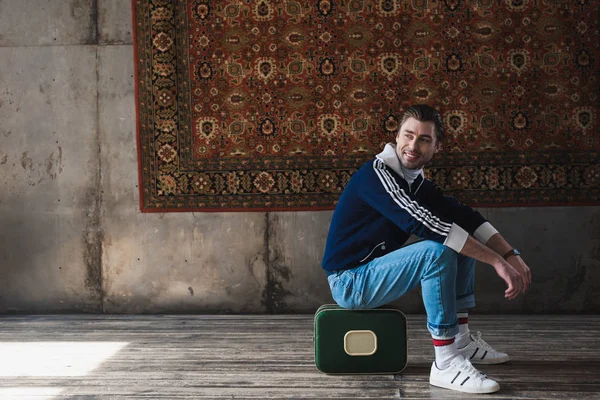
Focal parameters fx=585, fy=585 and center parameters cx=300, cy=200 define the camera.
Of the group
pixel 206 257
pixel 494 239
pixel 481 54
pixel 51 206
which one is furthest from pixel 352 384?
pixel 51 206

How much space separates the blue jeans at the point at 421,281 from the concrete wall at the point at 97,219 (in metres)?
1.46

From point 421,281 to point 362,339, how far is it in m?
0.42

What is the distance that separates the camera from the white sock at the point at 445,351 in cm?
255

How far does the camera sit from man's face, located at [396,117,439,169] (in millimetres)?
2645

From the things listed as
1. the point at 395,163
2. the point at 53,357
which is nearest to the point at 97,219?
the point at 53,357

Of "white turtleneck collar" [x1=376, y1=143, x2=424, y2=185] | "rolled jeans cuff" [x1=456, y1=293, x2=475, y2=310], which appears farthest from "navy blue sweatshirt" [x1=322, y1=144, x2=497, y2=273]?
"rolled jeans cuff" [x1=456, y1=293, x2=475, y2=310]

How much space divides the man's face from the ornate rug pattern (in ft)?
4.66

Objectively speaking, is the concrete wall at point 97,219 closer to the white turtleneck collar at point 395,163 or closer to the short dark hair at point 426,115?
the white turtleneck collar at point 395,163

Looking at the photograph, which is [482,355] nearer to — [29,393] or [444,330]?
[444,330]

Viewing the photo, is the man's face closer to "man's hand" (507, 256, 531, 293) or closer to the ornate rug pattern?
"man's hand" (507, 256, 531, 293)

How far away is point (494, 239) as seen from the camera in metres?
2.82

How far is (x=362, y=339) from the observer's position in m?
2.74

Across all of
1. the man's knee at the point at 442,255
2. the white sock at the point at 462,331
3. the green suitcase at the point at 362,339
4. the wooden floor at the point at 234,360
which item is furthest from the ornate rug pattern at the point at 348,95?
the man's knee at the point at 442,255

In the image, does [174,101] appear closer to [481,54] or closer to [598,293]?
[481,54]
